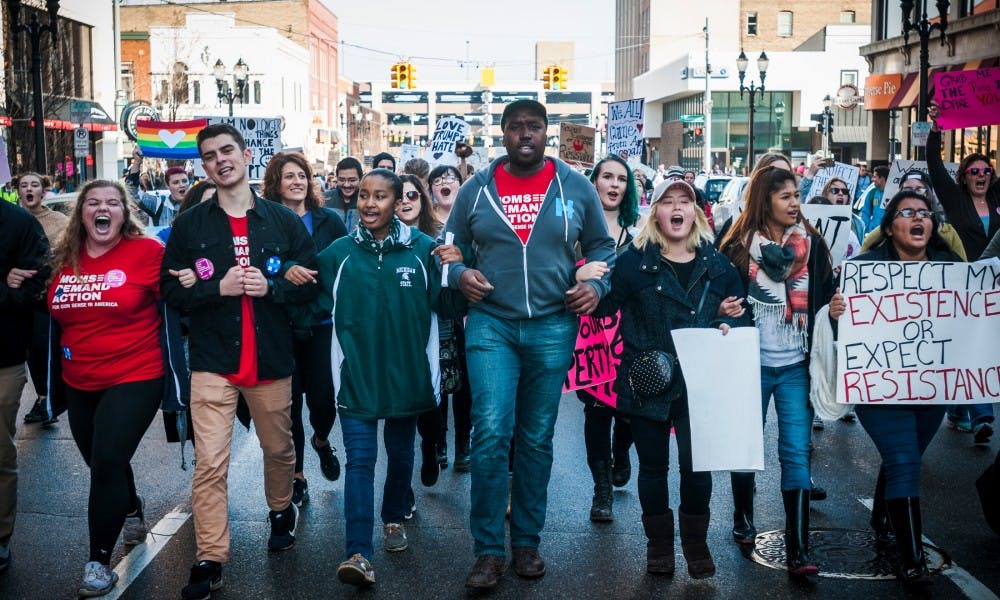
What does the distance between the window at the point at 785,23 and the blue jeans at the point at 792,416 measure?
86.3 m

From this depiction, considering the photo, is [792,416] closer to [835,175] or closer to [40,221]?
[40,221]

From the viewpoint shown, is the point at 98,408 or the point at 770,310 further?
the point at 770,310

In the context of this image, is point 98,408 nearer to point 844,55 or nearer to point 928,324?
point 928,324

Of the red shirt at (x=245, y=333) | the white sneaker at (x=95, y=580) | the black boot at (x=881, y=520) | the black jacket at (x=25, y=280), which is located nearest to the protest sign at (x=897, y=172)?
the black boot at (x=881, y=520)

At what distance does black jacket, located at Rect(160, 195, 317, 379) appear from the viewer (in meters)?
5.70

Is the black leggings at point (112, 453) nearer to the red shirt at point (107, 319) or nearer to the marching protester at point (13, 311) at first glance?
the red shirt at point (107, 319)

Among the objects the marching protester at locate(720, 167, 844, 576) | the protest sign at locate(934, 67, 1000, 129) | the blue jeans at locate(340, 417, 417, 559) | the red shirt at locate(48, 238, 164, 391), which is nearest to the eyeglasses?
the marching protester at locate(720, 167, 844, 576)

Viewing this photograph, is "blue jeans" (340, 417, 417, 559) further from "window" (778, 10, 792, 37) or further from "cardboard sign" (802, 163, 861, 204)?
→ "window" (778, 10, 792, 37)

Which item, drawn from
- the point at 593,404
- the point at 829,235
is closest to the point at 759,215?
the point at 593,404

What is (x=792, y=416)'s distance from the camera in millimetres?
5961

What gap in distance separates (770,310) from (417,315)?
1787mm

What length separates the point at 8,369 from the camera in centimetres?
593

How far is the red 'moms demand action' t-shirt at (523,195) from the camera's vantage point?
5738 millimetres

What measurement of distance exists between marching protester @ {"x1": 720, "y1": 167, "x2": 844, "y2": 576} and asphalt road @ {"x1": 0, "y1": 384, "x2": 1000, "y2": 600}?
0.36m
